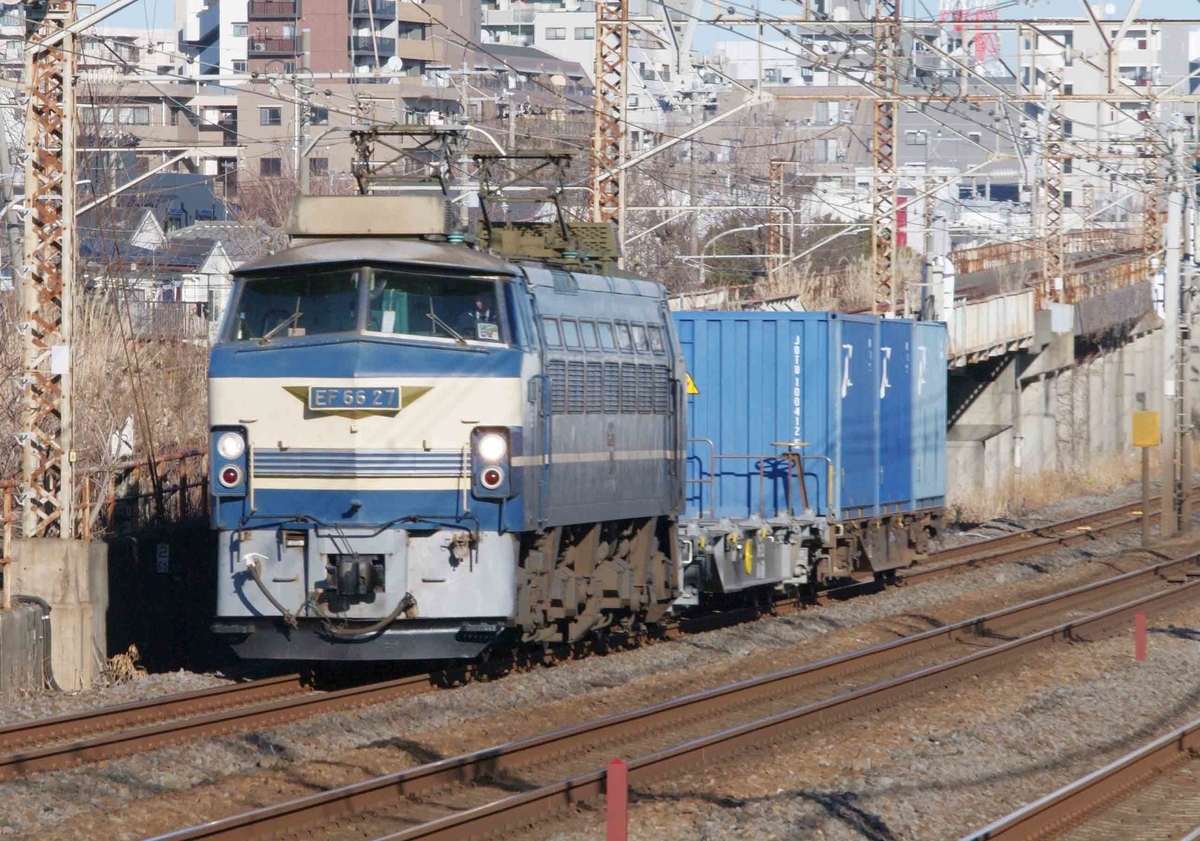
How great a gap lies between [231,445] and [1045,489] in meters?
28.8

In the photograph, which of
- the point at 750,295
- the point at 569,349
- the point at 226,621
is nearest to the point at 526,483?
the point at 569,349

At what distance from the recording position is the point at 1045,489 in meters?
39.1

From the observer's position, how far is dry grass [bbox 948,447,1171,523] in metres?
35.8

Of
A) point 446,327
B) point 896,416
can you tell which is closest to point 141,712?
point 446,327

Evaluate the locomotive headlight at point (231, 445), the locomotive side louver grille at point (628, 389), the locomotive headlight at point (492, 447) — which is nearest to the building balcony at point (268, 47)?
the locomotive side louver grille at point (628, 389)

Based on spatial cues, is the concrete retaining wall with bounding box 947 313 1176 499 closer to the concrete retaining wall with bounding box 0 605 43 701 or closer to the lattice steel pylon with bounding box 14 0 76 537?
the lattice steel pylon with bounding box 14 0 76 537

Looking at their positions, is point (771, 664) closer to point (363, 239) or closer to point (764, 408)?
point (764, 408)

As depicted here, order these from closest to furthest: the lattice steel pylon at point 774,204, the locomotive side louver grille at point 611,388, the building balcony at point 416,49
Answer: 1. the locomotive side louver grille at point 611,388
2. the lattice steel pylon at point 774,204
3. the building balcony at point 416,49

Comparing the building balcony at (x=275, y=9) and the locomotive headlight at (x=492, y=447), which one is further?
the building balcony at (x=275, y=9)

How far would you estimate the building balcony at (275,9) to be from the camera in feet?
283

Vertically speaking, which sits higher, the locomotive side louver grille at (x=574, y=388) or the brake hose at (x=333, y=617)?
the locomotive side louver grille at (x=574, y=388)

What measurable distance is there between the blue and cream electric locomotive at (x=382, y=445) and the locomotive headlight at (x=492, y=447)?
0.01 metres

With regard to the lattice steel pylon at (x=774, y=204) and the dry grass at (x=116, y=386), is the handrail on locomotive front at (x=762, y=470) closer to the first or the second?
the dry grass at (x=116, y=386)

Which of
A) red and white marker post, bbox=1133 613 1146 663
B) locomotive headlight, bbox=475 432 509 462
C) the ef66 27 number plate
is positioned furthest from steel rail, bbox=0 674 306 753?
red and white marker post, bbox=1133 613 1146 663
